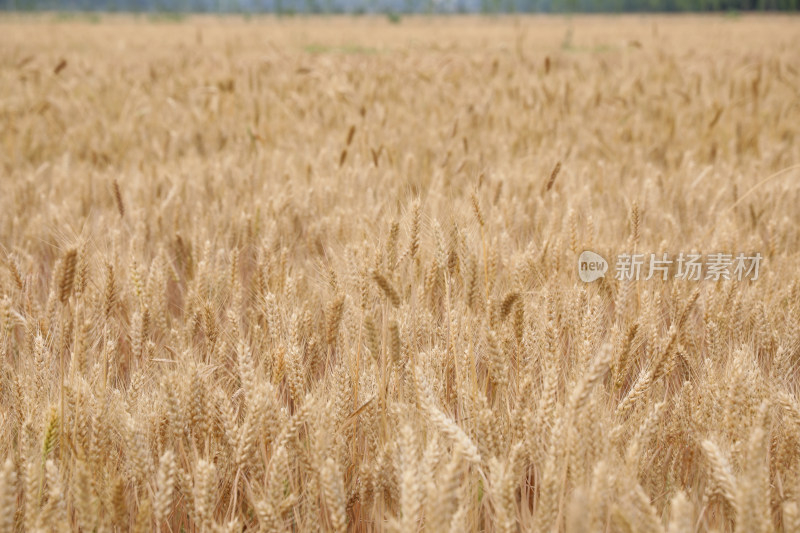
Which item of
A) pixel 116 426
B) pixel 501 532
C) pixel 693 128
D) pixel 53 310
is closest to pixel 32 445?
pixel 116 426

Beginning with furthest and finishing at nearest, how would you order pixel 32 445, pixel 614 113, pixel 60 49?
pixel 60 49
pixel 614 113
pixel 32 445

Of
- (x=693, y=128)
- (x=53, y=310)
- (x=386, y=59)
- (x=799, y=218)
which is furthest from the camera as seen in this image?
(x=386, y=59)

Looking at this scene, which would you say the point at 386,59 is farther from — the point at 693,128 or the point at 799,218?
the point at 799,218

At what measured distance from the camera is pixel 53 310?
1.47m

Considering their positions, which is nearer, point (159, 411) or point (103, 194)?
point (159, 411)

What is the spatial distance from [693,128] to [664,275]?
2.83 metres

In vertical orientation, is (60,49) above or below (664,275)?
above

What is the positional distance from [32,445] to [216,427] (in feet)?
1.04

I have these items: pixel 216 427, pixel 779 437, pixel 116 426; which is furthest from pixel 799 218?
pixel 116 426

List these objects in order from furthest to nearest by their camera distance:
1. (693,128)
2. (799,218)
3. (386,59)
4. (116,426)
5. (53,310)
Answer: (386,59), (693,128), (799,218), (53,310), (116,426)

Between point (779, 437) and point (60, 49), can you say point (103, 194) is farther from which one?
point (60, 49)

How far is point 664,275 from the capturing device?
5.75ft

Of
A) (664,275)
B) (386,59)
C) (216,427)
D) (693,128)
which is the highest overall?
(386,59)

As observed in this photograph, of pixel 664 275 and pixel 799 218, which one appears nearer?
pixel 664 275
